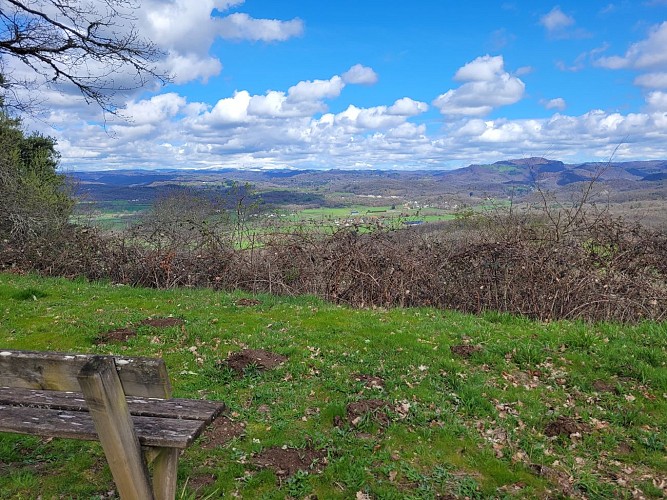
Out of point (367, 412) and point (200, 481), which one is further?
point (367, 412)

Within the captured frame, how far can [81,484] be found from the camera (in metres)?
3.99

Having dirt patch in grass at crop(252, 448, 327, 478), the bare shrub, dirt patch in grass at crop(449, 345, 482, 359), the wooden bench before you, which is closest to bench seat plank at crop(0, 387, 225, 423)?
the wooden bench

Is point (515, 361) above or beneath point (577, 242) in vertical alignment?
beneath

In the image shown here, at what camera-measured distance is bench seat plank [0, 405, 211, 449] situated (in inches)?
120

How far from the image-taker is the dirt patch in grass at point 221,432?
4.66 meters

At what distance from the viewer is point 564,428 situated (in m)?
5.09

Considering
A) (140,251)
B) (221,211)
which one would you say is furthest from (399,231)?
(140,251)

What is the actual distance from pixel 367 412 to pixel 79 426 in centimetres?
298

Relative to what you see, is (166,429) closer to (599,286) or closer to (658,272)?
(599,286)

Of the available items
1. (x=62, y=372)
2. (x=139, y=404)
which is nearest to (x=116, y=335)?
(x=139, y=404)

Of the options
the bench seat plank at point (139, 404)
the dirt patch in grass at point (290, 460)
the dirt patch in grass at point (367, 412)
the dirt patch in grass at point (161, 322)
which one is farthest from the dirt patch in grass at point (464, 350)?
the dirt patch in grass at point (161, 322)

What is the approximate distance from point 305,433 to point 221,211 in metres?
11.3

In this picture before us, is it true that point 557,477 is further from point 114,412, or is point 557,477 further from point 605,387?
point 114,412

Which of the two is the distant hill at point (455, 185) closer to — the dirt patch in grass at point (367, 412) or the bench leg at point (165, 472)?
the dirt patch in grass at point (367, 412)
